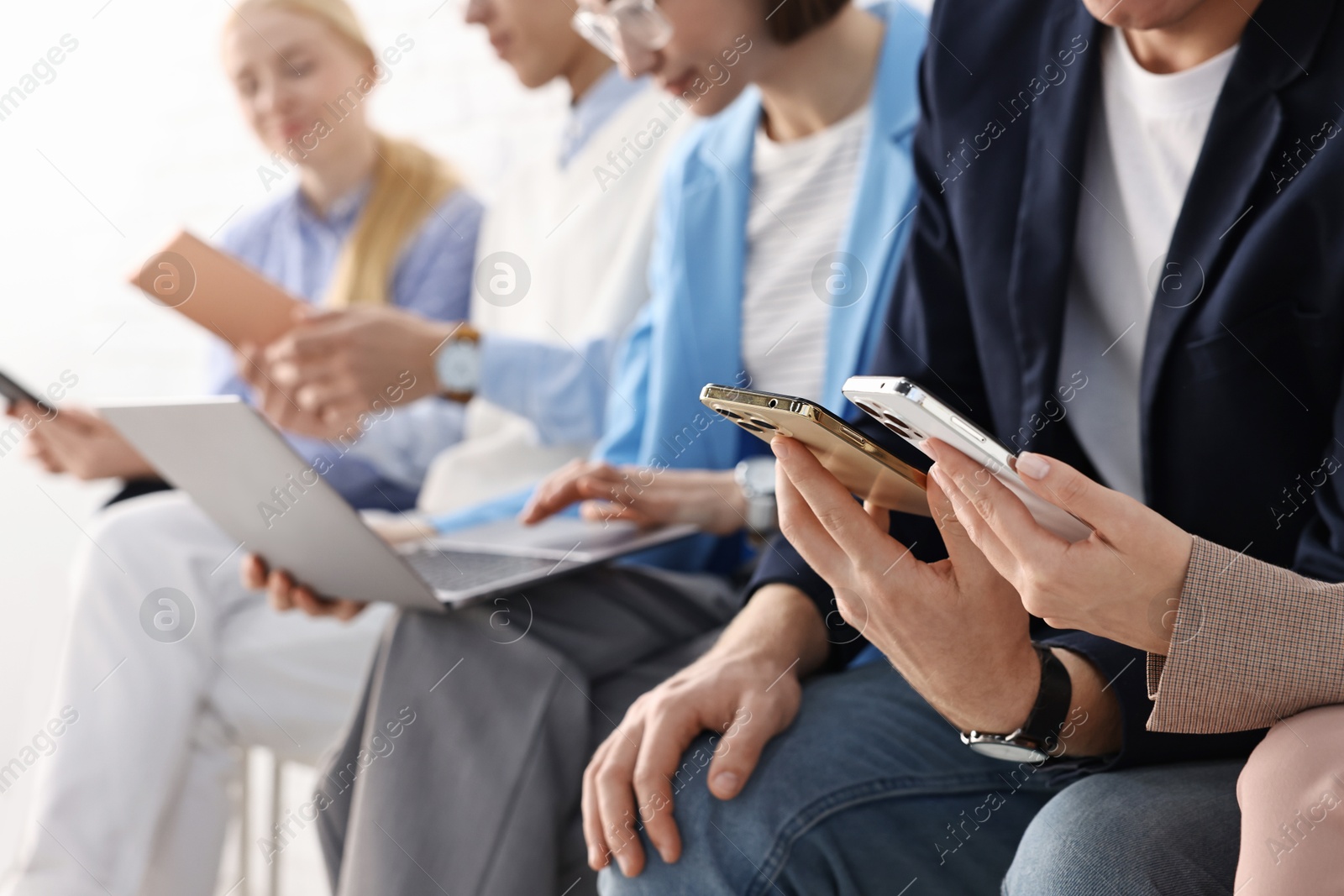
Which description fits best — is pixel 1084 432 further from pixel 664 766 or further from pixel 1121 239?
pixel 664 766

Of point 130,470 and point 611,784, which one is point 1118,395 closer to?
point 611,784

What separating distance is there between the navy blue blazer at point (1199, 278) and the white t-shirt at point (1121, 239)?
0.02 meters

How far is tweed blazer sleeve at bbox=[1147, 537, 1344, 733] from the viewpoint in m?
0.48

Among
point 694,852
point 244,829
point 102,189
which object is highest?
point 102,189

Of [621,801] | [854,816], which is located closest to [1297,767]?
[854,816]

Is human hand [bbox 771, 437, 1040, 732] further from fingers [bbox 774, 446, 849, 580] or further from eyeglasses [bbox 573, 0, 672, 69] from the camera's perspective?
eyeglasses [bbox 573, 0, 672, 69]

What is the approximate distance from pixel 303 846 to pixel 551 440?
Result: 36.7 inches

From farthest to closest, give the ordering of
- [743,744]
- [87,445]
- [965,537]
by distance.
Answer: [87,445] < [743,744] < [965,537]

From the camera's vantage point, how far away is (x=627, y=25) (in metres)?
1.13

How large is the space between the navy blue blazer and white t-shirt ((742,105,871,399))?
34cm

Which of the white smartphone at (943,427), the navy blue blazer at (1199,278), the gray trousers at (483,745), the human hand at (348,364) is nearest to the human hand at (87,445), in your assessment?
the human hand at (348,364)

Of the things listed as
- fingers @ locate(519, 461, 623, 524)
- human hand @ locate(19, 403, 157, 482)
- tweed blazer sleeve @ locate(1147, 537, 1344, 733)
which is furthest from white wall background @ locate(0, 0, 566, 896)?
tweed blazer sleeve @ locate(1147, 537, 1344, 733)

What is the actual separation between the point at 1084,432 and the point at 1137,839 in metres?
0.31

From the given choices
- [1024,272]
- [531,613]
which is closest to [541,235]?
[531,613]
